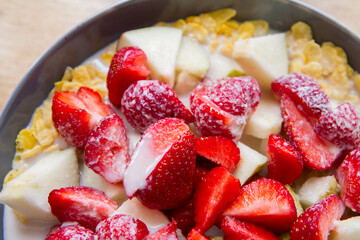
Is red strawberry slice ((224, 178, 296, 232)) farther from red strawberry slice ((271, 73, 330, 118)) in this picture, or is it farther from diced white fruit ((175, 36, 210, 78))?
diced white fruit ((175, 36, 210, 78))

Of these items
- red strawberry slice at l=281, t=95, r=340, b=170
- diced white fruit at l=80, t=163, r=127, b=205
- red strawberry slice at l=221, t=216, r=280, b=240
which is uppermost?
red strawberry slice at l=281, t=95, r=340, b=170

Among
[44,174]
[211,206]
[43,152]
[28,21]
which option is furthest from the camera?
[28,21]

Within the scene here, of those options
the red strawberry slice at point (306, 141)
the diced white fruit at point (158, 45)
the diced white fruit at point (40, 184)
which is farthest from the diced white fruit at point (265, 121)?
the diced white fruit at point (40, 184)

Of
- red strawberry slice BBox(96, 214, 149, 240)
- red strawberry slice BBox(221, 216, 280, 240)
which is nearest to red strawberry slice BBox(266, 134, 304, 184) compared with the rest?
red strawberry slice BBox(221, 216, 280, 240)

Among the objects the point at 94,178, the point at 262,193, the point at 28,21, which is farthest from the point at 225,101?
the point at 28,21

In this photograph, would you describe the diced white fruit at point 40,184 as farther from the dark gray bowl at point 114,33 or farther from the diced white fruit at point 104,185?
the dark gray bowl at point 114,33

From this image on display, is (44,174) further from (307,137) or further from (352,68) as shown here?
(352,68)
